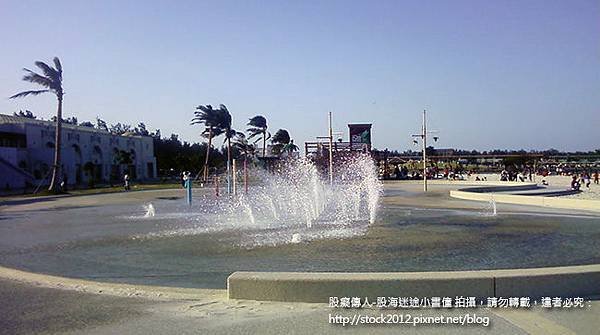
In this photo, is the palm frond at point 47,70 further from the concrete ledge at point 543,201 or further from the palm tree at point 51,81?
the concrete ledge at point 543,201

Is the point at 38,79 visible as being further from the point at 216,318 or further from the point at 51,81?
the point at 216,318

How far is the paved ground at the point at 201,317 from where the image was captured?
5.10 m

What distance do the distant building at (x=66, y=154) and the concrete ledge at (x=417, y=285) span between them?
4376 cm

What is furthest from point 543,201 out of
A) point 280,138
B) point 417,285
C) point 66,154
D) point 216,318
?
point 280,138

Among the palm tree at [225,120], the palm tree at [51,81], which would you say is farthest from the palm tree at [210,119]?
the palm tree at [51,81]

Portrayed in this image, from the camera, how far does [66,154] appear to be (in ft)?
188

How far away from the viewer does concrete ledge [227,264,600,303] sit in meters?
5.81

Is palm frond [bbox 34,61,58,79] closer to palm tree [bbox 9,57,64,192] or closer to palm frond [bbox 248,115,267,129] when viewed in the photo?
palm tree [bbox 9,57,64,192]

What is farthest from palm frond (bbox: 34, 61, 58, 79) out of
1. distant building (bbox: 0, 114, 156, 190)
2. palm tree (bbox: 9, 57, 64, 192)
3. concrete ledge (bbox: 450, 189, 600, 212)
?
concrete ledge (bbox: 450, 189, 600, 212)

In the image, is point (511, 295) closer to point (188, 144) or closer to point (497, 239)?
point (497, 239)

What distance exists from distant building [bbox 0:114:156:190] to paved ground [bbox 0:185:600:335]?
42.6m

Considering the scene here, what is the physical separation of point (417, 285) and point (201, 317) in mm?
2308

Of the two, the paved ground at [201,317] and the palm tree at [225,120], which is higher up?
the palm tree at [225,120]

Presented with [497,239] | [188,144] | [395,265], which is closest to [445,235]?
[497,239]
